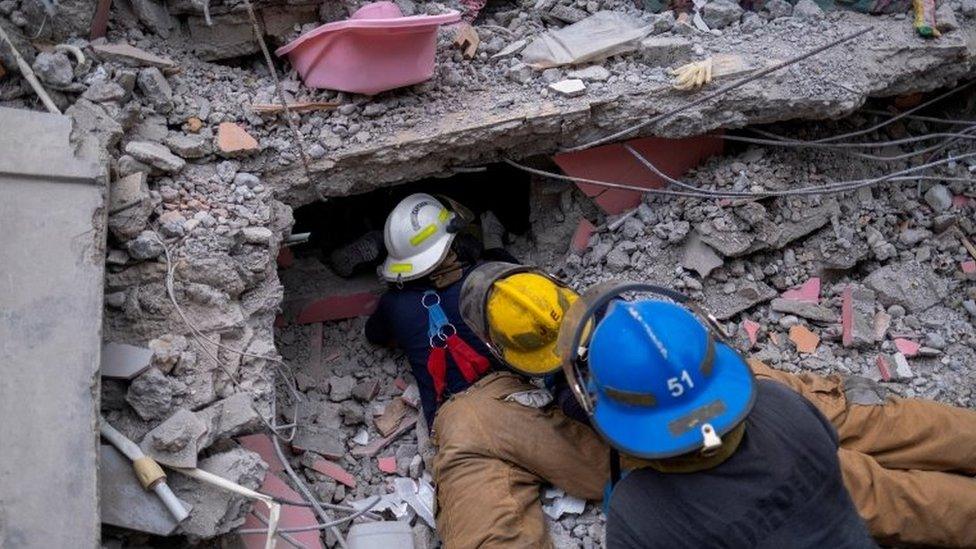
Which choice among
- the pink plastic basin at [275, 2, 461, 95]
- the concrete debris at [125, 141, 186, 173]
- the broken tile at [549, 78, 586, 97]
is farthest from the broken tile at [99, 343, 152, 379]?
the broken tile at [549, 78, 586, 97]

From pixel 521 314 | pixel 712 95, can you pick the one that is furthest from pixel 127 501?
pixel 712 95

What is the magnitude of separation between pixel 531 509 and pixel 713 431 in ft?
3.81

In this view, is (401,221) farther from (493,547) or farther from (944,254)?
(944,254)

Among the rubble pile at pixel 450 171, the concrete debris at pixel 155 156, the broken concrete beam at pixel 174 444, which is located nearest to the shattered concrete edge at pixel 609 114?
the rubble pile at pixel 450 171

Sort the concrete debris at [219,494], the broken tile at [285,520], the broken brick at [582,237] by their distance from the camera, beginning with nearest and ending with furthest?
1. the concrete debris at [219,494]
2. the broken tile at [285,520]
3. the broken brick at [582,237]

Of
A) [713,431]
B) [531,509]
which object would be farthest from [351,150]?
[713,431]

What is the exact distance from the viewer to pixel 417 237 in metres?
4.08

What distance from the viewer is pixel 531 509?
10.8 ft

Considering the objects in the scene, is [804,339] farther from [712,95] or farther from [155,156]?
[155,156]

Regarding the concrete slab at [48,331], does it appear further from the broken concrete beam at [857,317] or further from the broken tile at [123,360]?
the broken concrete beam at [857,317]

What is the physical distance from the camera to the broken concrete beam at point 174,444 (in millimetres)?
2760

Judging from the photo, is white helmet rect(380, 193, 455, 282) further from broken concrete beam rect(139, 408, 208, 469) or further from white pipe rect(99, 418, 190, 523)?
white pipe rect(99, 418, 190, 523)

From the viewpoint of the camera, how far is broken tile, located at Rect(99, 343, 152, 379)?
2.85m

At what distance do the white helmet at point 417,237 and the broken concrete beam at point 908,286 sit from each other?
1.95 metres
